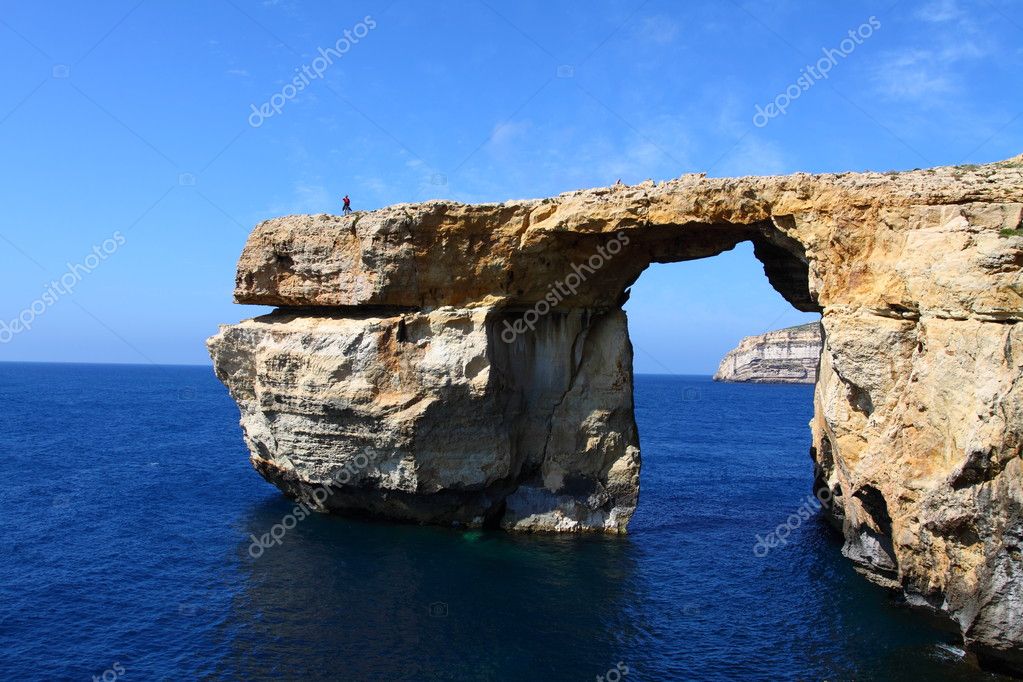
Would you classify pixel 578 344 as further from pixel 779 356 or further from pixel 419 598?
pixel 779 356

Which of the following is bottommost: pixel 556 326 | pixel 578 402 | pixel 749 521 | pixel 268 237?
pixel 749 521

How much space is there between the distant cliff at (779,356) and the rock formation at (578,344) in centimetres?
11073

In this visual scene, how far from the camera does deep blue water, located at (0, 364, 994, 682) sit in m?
Answer: 17.2

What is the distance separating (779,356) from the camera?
476ft

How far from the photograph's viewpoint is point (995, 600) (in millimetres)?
15711

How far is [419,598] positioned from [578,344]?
1175 cm

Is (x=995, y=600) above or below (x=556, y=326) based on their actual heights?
below

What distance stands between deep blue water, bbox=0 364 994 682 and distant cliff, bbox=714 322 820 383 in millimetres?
107680

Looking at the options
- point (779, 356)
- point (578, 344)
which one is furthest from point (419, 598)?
point (779, 356)

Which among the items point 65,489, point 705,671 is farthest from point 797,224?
point 65,489

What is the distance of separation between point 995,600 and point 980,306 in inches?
251

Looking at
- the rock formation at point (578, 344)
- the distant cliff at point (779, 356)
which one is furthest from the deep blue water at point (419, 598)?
the distant cliff at point (779, 356)

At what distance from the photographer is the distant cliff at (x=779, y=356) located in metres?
135

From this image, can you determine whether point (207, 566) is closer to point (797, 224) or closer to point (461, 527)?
point (461, 527)
